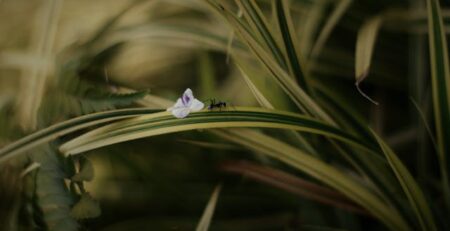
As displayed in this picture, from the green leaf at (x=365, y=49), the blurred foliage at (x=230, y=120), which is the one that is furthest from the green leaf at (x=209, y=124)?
the green leaf at (x=365, y=49)

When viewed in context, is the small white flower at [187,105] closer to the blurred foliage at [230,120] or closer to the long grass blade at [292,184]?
the blurred foliage at [230,120]

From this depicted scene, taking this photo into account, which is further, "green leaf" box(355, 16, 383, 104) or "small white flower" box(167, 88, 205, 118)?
"green leaf" box(355, 16, 383, 104)

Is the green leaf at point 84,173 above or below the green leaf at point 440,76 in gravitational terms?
above

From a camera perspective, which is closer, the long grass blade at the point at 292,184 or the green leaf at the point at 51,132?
Result: the green leaf at the point at 51,132

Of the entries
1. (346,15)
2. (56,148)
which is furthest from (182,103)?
(346,15)

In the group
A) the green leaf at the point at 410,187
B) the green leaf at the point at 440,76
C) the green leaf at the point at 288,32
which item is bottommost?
the green leaf at the point at 410,187

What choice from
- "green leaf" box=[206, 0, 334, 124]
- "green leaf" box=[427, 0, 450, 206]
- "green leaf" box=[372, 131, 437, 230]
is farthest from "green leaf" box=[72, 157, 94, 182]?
"green leaf" box=[427, 0, 450, 206]

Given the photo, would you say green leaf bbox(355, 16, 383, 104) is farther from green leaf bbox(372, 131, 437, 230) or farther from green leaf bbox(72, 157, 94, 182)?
green leaf bbox(72, 157, 94, 182)

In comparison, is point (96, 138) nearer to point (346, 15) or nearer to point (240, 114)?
point (240, 114)
